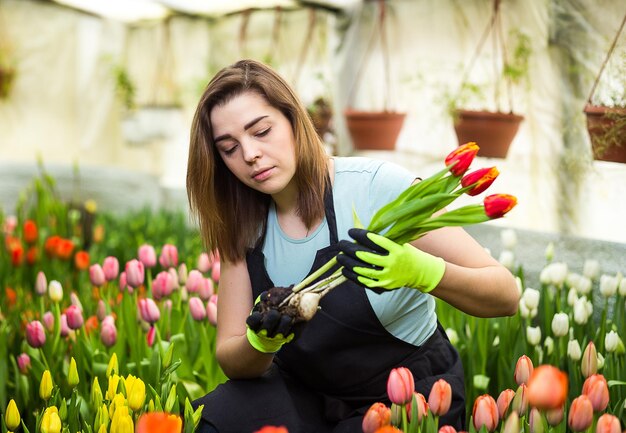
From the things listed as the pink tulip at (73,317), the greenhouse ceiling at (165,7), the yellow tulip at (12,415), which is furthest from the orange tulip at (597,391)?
the greenhouse ceiling at (165,7)

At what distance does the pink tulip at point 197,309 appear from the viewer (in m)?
2.01

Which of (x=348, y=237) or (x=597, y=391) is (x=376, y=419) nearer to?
(x=597, y=391)

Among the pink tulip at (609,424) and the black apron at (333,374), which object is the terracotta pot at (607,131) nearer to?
the black apron at (333,374)

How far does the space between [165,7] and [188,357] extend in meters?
4.10

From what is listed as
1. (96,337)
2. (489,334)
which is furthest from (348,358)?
(96,337)

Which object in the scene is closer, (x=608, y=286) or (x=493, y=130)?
(x=608, y=286)

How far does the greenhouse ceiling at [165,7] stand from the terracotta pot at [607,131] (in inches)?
84.5

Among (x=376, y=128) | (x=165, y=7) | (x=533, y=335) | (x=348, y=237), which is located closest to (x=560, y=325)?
(x=533, y=335)

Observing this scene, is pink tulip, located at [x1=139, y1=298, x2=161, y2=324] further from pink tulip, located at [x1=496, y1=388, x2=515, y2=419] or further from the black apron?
pink tulip, located at [x1=496, y1=388, x2=515, y2=419]

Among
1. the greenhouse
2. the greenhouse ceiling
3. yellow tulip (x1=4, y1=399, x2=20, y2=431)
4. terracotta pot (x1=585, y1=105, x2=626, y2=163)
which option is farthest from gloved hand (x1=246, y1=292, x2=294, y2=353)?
the greenhouse ceiling

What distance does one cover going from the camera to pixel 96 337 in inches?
82.0

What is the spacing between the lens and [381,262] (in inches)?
47.9

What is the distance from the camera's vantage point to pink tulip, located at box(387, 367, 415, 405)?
1.18 meters

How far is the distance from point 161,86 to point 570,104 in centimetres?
395
